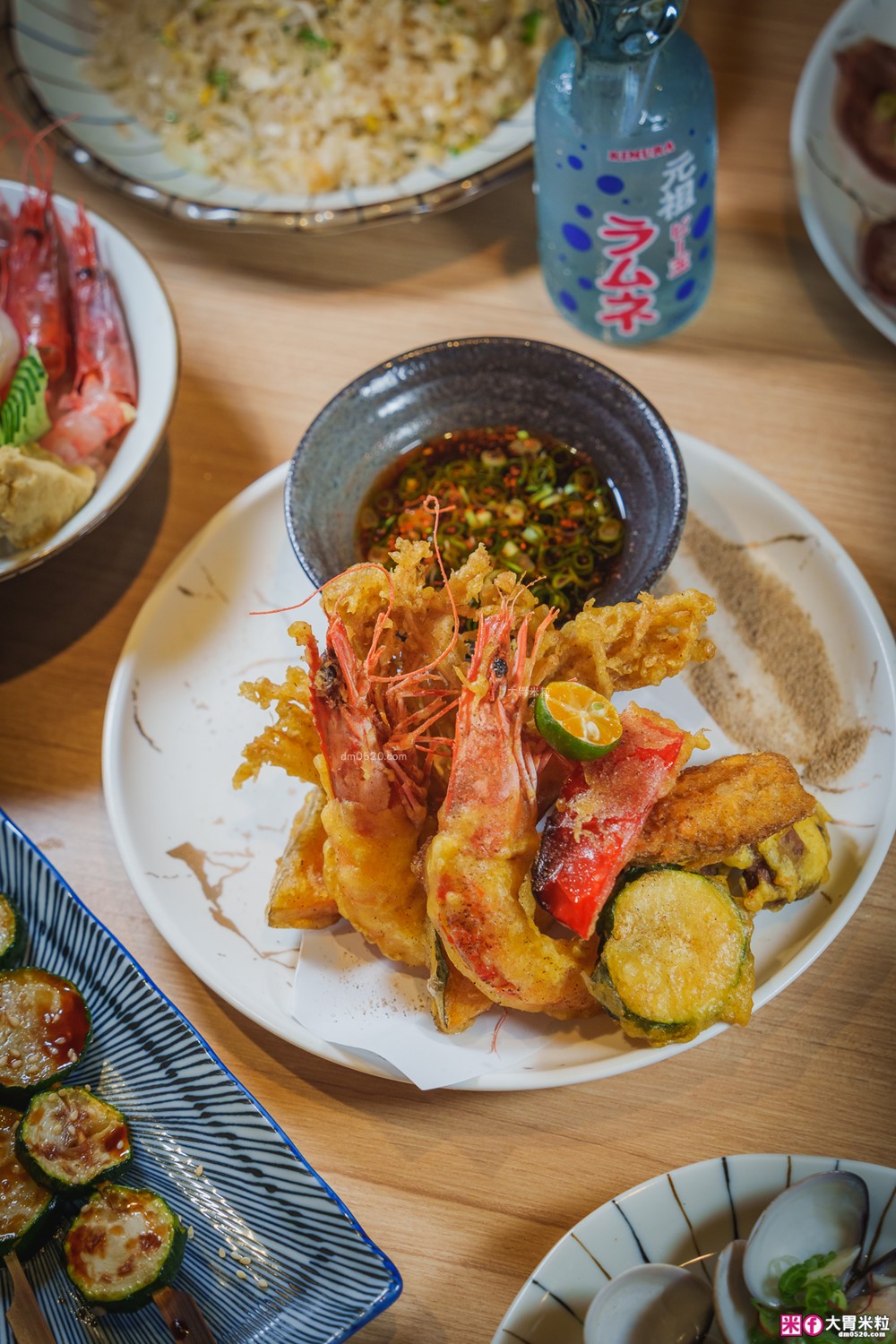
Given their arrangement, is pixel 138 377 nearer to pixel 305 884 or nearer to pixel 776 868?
pixel 305 884

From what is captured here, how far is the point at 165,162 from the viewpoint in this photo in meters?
2.75

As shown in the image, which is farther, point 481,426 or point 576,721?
point 481,426

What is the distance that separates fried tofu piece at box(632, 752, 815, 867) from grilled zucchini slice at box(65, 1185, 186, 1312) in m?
0.90

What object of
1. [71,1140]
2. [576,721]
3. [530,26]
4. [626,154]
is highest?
[530,26]

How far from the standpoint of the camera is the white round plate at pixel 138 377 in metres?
2.12


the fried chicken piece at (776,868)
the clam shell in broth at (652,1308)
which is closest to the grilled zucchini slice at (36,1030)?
the clam shell in broth at (652,1308)

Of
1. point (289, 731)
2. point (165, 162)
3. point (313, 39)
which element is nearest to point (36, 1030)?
point (289, 731)

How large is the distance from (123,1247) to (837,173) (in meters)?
2.67

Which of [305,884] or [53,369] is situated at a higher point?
[53,369]

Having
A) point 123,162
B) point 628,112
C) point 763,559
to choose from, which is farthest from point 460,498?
→ point 123,162

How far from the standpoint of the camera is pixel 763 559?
7.02 feet

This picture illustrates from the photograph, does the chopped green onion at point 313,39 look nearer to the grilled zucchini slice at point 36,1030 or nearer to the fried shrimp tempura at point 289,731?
the fried shrimp tempura at point 289,731

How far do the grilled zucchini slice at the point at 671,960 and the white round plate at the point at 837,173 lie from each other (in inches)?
59.1

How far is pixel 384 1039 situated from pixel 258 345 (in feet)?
5.73
